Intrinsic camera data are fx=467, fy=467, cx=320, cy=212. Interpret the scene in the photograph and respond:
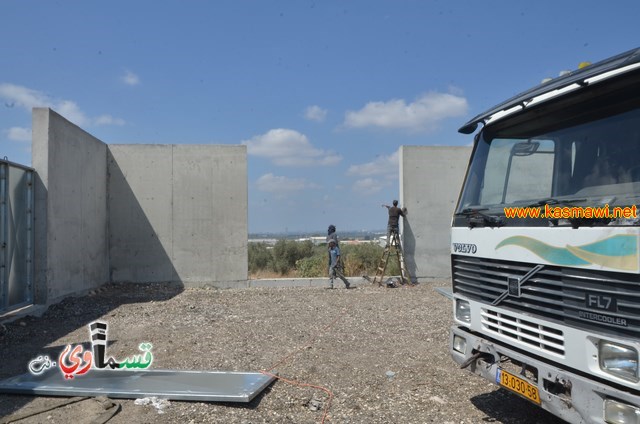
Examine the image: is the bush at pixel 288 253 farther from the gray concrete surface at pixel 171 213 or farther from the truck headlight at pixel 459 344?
the truck headlight at pixel 459 344

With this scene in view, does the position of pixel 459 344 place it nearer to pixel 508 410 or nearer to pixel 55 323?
pixel 508 410

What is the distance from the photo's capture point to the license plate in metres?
3.18

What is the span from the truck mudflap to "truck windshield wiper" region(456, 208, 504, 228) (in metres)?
0.93

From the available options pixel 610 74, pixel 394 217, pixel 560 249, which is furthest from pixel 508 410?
pixel 394 217

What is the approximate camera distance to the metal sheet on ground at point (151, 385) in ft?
14.9

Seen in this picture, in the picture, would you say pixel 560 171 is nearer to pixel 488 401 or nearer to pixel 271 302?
pixel 488 401

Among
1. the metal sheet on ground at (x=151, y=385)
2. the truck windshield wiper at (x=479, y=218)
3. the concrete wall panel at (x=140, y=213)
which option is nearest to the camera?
the truck windshield wiper at (x=479, y=218)

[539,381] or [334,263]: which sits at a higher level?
[334,263]

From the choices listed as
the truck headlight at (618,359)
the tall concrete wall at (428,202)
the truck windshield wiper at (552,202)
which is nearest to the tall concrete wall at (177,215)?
the tall concrete wall at (428,202)

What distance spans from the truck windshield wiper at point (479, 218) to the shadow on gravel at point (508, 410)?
1738 mm

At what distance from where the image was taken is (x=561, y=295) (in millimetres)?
3037

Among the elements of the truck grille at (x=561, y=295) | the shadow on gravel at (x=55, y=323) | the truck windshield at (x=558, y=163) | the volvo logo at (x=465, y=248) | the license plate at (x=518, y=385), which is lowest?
the shadow on gravel at (x=55, y=323)

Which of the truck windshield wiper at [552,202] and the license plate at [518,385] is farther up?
the truck windshield wiper at [552,202]

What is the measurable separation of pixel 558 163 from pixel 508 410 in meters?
2.33
